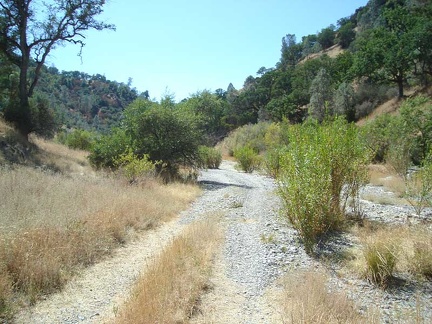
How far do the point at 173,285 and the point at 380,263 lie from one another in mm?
3815

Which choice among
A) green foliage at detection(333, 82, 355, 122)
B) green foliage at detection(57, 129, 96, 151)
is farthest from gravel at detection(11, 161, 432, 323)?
green foliage at detection(333, 82, 355, 122)

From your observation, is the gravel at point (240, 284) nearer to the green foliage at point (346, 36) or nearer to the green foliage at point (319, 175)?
the green foliage at point (319, 175)

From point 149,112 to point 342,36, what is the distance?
291ft

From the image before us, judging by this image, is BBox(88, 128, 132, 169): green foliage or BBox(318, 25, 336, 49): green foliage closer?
BBox(88, 128, 132, 169): green foliage

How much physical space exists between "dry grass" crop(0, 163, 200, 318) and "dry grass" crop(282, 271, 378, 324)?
13.0 ft

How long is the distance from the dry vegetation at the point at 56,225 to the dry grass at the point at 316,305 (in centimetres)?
398

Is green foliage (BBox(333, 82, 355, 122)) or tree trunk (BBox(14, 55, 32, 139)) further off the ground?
green foliage (BBox(333, 82, 355, 122))

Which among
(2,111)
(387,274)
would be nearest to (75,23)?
(2,111)

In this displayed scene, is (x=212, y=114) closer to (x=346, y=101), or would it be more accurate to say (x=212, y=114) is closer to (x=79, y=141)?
(x=346, y=101)

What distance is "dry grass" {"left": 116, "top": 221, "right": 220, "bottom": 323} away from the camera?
167 inches

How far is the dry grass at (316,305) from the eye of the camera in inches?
159

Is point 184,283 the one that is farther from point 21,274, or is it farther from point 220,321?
point 21,274

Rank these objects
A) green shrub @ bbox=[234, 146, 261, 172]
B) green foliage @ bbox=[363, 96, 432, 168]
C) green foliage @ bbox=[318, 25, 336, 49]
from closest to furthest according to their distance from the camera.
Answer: green foliage @ bbox=[363, 96, 432, 168]
green shrub @ bbox=[234, 146, 261, 172]
green foliage @ bbox=[318, 25, 336, 49]

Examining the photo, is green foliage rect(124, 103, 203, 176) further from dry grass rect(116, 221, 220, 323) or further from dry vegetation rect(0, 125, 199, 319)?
dry grass rect(116, 221, 220, 323)
